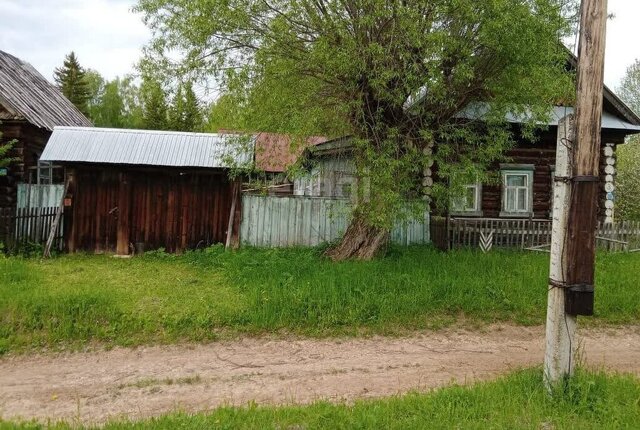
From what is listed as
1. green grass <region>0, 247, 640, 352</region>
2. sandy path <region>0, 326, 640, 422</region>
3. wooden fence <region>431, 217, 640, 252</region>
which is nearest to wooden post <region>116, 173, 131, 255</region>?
green grass <region>0, 247, 640, 352</region>

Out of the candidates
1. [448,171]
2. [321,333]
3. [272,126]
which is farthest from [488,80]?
[321,333]

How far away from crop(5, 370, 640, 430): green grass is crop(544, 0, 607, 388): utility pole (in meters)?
0.30

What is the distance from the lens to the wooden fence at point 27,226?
10.1 meters

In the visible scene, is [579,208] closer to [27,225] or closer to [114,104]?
[27,225]

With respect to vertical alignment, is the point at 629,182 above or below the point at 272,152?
above

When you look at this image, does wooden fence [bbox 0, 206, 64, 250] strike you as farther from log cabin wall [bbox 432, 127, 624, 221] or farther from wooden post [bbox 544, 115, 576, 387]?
log cabin wall [bbox 432, 127, 624, 221]

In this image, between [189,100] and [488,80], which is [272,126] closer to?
[189,100]

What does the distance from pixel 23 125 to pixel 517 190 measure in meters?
15.4

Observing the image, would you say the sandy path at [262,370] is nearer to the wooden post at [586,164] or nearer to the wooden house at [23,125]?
the wooden post at [586,164]

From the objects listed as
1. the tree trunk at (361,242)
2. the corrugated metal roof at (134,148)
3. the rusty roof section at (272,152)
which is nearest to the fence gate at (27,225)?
the corrugated metal roof at (134,148)

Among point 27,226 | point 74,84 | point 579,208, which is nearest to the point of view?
point 579,208

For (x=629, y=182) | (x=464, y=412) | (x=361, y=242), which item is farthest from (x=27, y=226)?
(x=629, y=182)

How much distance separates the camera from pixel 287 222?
11.7 meters

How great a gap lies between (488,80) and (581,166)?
470cm
